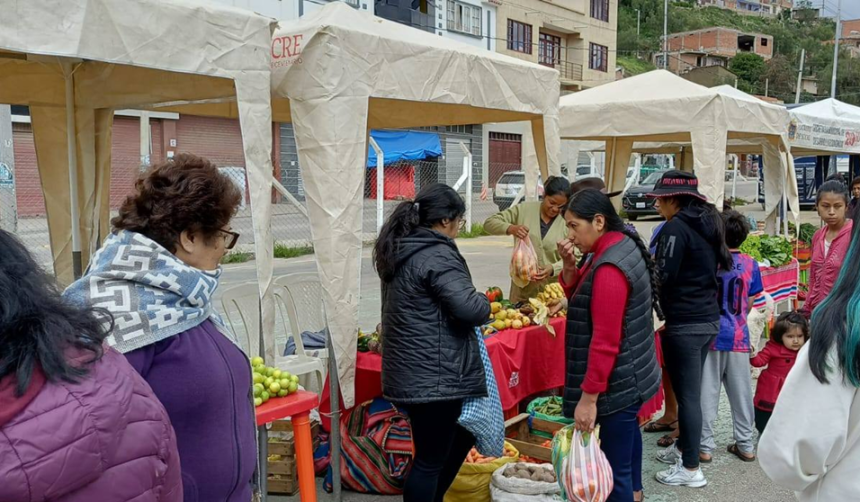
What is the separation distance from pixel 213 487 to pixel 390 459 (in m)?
2.47

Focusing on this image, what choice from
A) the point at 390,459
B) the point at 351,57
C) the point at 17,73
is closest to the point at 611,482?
the point at 390,459

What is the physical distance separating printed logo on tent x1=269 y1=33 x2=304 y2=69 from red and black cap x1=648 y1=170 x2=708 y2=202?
87.6 inches

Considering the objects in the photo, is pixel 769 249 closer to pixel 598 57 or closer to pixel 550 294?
pixel 550 294

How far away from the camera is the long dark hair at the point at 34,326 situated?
1.10 m

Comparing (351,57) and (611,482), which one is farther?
(351,57)

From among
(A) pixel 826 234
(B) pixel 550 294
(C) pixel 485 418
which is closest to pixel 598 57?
(A) pixel 826 234

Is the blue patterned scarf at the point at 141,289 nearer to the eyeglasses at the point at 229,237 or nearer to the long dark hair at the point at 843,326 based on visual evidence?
the eyeglasses at the point at 229,237

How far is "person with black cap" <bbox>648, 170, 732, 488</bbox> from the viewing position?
4199mm

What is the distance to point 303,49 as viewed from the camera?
365 cm

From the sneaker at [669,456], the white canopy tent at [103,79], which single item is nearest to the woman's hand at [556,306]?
the sneaker at [669,456]

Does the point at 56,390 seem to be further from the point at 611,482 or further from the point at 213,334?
the point at 611,482

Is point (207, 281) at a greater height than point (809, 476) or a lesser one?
greater

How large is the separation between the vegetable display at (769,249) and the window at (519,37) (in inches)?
1227

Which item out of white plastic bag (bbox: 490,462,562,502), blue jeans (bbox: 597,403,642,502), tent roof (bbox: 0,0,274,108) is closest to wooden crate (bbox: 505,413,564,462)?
white plastic bag (bbox: 490,462,562,502)
